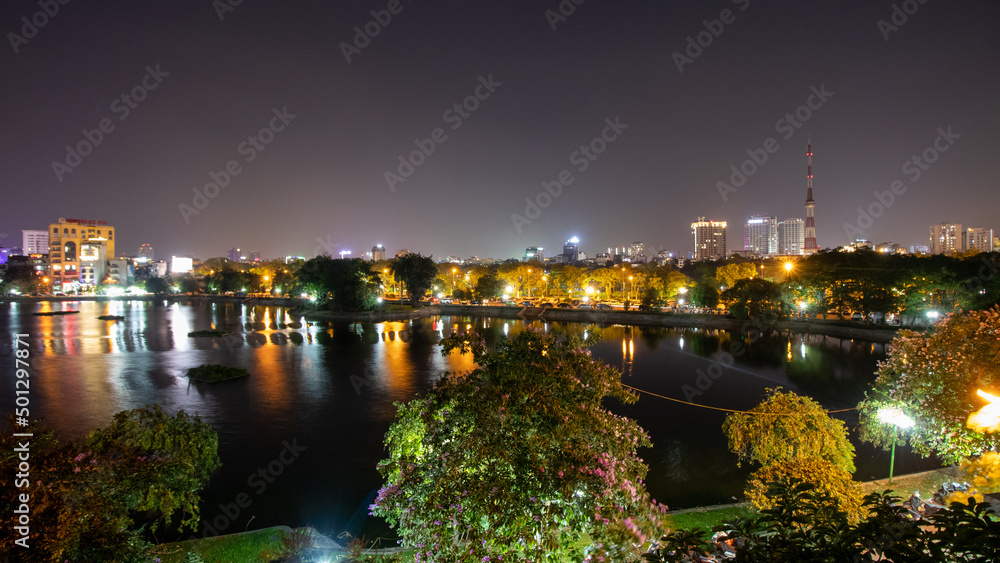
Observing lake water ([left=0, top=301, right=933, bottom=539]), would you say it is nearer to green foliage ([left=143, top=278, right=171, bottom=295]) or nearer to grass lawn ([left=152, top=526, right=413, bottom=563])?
grass lawn ([left=152, top=526, right=413, bottom=563])

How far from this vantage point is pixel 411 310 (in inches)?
2208

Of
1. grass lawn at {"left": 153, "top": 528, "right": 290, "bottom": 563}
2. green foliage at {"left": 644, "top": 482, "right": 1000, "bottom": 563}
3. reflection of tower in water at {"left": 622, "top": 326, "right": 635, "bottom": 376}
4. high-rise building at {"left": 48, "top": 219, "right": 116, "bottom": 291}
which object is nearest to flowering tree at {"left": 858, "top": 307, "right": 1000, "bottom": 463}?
green foliage at {"left": 644, "top": 482, "right": 1000, "bottom": 563}

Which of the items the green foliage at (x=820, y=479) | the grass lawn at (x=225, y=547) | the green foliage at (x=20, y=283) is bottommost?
the grass lawn at (x=225, y=547)

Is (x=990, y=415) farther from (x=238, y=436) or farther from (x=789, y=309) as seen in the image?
(x=789, y=309)

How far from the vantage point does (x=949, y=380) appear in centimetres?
895

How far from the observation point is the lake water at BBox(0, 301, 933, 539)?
12.2 metres

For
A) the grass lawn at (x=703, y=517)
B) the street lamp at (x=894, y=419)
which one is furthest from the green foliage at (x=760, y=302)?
the grass lawn at (x=703, y=517)

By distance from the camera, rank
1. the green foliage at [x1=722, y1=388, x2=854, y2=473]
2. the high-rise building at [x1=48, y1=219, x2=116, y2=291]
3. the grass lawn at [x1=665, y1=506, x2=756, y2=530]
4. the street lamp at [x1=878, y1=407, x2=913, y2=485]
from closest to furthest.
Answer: the green foliage at [x1=722, y1=388, x2=854, y2=473]
the grass lawn at [x1=665, y1=506, x2=756, y2=530]
the street lamp at [x1=878, y1=407, x2=913, y2=485]
the high-rise building at [x1=48, y1=219, x2=116, y2=291]

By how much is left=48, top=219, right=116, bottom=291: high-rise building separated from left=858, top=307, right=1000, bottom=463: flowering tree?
420 feet

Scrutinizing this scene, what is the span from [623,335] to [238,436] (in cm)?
3041

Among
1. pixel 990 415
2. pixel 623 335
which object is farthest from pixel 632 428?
pixel 623 335

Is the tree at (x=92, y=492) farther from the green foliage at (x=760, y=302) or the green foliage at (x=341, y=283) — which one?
the green foliage at (x=341, y=283)

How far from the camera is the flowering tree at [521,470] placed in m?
5.46

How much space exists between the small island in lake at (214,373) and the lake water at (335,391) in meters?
0.75
